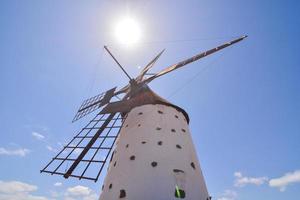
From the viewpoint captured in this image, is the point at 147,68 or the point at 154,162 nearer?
the point at 154,162

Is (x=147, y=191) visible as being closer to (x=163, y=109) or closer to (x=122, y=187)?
(x=122, y=187)

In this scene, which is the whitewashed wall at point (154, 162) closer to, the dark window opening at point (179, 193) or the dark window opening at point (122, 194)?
the dark window opening at point (122, 194)

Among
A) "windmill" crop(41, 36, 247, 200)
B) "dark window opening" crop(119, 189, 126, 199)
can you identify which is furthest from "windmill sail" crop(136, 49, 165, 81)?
"dark window opening" crop(119, 189, 126, 199)

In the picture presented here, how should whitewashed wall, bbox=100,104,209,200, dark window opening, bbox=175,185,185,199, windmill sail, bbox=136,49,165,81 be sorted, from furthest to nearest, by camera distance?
windmill sail, bbox=136,49,165,81
whitewashed wall, bbox=100,104,209,200
dark window opening, bbox=175,185,185,199

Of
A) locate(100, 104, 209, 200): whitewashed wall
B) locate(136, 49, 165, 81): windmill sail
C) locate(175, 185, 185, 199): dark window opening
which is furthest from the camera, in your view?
Answer: locate(136, 49, 165, 81): windmill sail

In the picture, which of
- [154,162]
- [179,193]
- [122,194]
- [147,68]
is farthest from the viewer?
[147,68]

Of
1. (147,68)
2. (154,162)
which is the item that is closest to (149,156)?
(154,162)

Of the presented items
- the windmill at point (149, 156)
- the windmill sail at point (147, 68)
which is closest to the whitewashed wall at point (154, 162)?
the windmill at point (149, 156)

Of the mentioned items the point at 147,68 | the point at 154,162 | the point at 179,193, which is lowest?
the point at 179,193

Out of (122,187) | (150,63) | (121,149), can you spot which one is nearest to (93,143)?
(121,149)

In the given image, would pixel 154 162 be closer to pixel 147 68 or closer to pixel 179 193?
pixel 179 193

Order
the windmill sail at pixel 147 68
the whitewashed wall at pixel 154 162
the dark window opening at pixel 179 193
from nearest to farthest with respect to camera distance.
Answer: the dark window opening at pixel 179 193 → the whitewashed wall at pixel 154 162 → the windmill sail at pixel 147 68

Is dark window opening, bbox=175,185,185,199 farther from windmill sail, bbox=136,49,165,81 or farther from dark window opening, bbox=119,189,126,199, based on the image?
windmill sail, bbox=136,49,165,81

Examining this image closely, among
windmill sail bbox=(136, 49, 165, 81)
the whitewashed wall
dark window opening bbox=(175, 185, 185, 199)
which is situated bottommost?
dark window opening bbox=(175, 185, 185, 199)
